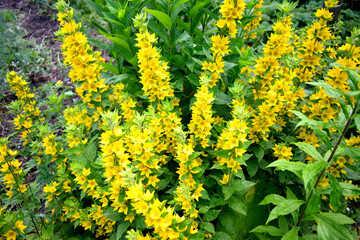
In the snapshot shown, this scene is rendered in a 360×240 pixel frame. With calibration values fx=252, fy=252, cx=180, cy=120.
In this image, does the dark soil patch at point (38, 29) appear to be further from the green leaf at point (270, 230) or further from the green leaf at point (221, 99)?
the green leaf at point (270, 230)

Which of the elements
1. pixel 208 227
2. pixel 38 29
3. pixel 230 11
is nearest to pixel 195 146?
pixel 208 227

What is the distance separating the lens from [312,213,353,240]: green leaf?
1.46 metres

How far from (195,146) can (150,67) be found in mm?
703

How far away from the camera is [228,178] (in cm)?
184

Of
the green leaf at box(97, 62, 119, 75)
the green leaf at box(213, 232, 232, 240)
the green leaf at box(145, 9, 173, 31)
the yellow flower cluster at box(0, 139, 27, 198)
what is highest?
the green leaf at box(145, 9, 173, 31)

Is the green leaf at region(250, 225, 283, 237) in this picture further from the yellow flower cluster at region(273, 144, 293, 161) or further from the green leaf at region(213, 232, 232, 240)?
the yellow flower cluster at region(273, 144, 293, 161)

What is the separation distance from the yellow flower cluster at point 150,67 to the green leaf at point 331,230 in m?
1.37

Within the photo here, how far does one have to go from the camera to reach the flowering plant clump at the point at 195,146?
1525 mm

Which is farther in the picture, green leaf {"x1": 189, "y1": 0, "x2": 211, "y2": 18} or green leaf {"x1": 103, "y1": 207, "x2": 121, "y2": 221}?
green leaf {"x1": 189, "y1": 0, "x2": 211, "y2": 18}

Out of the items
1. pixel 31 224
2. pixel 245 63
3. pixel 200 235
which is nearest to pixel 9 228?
pixel 31 224

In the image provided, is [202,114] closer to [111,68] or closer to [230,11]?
[230,11]

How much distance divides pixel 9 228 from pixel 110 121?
1086 millimetres

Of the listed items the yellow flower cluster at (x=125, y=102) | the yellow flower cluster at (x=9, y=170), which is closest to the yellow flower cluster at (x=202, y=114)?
the yellow flower cluster at (x=125, y=102)

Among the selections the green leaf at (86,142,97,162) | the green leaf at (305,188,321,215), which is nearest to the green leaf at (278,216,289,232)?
the green leaf at (305,188,321,215)
